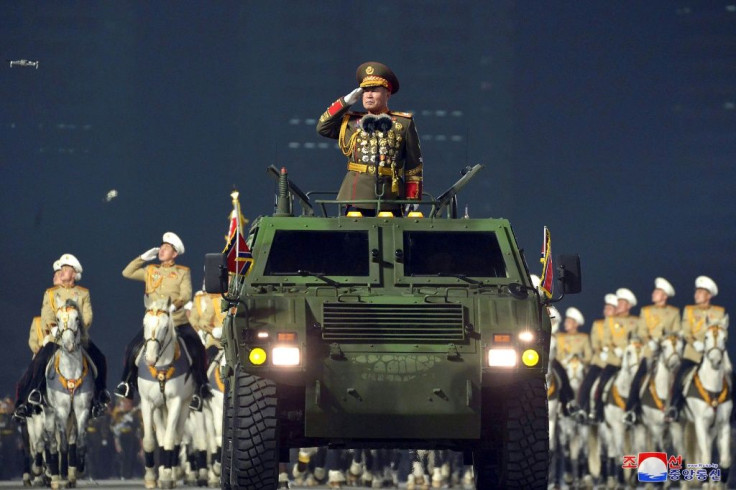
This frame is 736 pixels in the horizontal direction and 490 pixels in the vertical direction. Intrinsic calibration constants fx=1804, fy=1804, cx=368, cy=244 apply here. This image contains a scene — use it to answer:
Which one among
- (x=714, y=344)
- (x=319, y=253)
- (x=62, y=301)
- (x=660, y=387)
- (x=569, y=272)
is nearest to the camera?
(x=569, y=272)

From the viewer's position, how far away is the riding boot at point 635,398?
100ft

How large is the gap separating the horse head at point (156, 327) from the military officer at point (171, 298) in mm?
647

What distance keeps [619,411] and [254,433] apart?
58.9 feet

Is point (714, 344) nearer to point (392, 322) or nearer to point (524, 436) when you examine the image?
point (524, 436)

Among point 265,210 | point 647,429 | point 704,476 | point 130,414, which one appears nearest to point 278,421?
point 704,476

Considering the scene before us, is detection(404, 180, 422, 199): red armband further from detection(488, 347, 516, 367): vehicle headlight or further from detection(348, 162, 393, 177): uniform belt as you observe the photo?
detection(488, 347, 516, 367): vehicle headlight

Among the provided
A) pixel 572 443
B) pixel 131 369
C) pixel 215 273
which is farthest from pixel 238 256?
pixel 572 443

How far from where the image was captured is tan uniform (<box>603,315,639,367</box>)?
3509 centimetres

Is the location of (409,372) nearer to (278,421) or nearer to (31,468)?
(278,421)

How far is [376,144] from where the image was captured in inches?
701

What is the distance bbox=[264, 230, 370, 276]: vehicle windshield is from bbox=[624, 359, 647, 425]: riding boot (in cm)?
1506

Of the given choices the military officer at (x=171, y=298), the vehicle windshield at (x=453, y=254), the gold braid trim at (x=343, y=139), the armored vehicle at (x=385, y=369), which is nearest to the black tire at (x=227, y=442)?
the armored vehicle at (x=385, y=369)

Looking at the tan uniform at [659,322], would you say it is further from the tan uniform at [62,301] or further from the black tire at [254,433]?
the black tire at [254,433]

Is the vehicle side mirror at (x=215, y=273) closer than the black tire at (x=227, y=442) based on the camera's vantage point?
No
